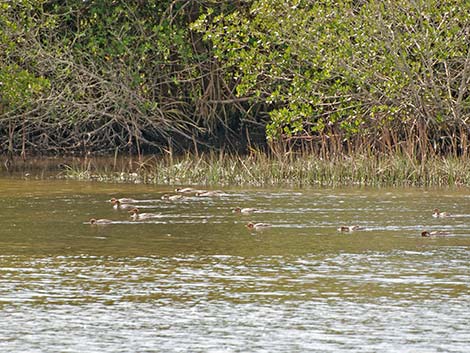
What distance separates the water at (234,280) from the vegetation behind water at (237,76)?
224 inches

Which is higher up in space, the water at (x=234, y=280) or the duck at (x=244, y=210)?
the duck at (x=244, y=210)

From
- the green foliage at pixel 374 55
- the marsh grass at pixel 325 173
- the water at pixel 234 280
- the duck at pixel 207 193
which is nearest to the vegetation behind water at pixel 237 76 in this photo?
the green foliage at pixel 374 55

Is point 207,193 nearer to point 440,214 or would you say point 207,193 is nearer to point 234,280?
point 440,214

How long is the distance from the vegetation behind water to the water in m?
5.70

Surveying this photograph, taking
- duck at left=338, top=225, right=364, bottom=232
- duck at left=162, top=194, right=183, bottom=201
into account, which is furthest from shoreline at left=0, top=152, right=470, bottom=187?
duck at left=338, top=225, right=364, bottom=232

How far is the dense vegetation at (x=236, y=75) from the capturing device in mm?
21344

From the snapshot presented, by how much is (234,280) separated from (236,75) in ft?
45.5

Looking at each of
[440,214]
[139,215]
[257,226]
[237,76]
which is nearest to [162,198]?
[139,215]

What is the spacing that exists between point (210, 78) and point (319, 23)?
302 inches

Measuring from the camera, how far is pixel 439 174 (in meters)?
19.5

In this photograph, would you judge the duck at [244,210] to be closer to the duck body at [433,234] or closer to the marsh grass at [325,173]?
the duck body at [433,234]

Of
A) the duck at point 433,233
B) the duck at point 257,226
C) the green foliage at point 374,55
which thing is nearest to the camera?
the duck at point 433,233

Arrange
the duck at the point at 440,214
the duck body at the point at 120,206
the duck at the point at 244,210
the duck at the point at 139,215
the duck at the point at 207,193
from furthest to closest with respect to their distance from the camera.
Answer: the duck at the point at 207,193 → the duck body at the point at 120,206 → the duck at the point at 244,210 → the duck at the point at 139,215 → the duck at the point at 440,214

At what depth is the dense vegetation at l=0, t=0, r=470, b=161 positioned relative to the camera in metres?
21.3
